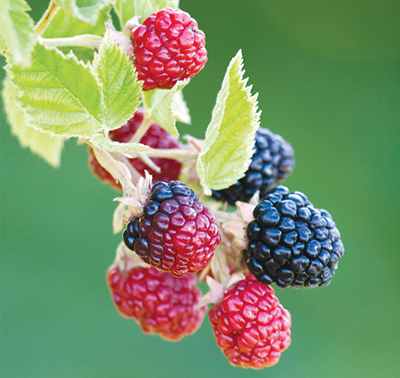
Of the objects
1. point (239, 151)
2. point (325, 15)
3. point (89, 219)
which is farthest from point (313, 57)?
point (239, 151)

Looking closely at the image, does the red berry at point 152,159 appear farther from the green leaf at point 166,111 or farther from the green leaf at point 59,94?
the green leaf at point 59,94

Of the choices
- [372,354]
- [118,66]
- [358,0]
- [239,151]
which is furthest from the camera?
[358,0]

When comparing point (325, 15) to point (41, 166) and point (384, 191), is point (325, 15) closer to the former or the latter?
point (384, 191)

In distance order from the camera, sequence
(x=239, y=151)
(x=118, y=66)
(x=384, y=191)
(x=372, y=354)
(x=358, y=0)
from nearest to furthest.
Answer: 1. (x=118, y=66)
2. (x=239, y=151)
3. (x=372, y=354)
4. (x=384, y=191)
5. (x=358, y=0)

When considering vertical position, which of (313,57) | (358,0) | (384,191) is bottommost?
(384,191)

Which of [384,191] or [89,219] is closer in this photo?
[89,219]

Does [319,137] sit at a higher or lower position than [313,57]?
lower

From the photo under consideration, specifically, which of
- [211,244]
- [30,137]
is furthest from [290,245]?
[30,137]
